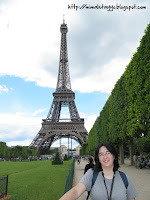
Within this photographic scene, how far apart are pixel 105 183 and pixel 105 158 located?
1.05 feet

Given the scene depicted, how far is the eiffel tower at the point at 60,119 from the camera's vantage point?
5725cm

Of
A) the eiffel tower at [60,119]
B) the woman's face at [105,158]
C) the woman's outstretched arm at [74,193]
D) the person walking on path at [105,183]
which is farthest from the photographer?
the eiffel tower at [60,119]

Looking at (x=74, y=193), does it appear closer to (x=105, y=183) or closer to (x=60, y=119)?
(x=105, y=183)

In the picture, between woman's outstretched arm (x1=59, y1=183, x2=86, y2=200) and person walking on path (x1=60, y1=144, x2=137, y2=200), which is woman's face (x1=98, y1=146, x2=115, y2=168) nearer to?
person walking on path (x1=60, y1=144, x2=137, y2=200)

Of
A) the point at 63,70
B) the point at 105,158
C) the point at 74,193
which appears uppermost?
the point at 63,70

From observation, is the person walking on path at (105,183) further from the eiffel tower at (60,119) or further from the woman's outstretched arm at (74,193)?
the eiffel tower at (60,119)

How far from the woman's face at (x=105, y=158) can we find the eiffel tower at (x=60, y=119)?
175 ft

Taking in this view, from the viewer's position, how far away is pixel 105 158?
2.61 meters

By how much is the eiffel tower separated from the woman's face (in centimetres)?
5334

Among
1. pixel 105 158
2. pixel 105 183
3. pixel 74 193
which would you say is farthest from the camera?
pixel 105 158

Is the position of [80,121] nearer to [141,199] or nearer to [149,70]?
[149,70]

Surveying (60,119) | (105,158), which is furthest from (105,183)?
(60,119)

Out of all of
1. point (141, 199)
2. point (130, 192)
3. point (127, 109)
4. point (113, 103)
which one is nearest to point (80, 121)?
point (113, 103)

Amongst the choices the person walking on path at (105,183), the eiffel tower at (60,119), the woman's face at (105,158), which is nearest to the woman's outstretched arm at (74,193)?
the person walking on path at (105,183)
